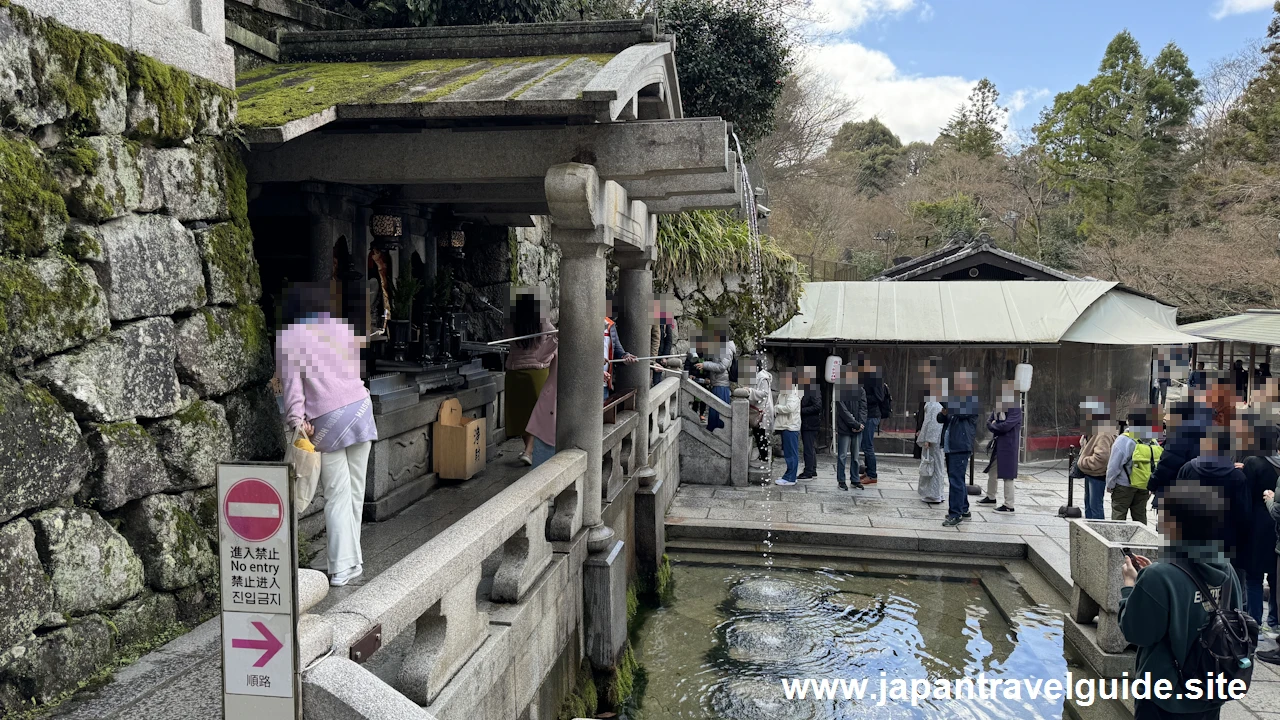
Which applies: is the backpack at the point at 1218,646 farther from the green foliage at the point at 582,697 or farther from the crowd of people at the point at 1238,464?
the green foliage at the point at 582,697

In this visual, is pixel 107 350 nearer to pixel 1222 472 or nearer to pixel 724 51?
pixel 1222 472

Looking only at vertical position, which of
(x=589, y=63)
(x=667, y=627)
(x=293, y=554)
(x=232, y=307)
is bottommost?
(x=667, y=627)

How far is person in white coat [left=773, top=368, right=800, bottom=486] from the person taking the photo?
45.6 feet

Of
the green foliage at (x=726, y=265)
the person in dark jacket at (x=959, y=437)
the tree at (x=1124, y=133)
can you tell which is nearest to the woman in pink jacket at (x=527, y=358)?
the person in dark jacket at (x=959, y=437)

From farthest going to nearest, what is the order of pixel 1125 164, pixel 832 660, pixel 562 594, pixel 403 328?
pixel 1125 164 → pixel 403 328 → pixel 832 660 → pixel 562 594

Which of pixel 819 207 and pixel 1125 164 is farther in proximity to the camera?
pixel 819 207

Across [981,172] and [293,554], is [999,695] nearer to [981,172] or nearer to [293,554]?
[293,554]

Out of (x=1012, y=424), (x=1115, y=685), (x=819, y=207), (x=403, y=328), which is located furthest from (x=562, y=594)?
(x=819, y=207)

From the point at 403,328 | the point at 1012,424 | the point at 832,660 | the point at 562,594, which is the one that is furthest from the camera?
the point at 1012,424

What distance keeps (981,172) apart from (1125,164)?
22.9ft

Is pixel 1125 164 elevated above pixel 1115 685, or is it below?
above

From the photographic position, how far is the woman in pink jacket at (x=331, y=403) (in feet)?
15.6

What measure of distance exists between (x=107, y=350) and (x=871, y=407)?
38.5ft

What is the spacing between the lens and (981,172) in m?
37.1
